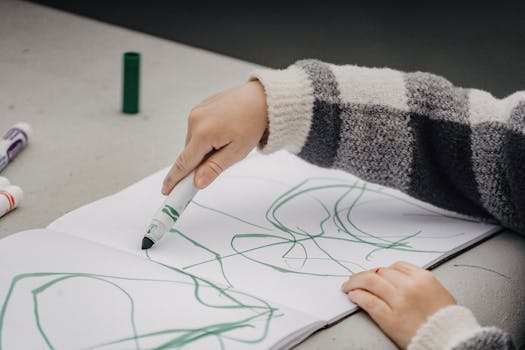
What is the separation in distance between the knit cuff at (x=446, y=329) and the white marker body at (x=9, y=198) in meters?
0.32

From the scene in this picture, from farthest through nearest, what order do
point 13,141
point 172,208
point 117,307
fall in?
1. point 13,141
2. point 172,208
3. point 117,307

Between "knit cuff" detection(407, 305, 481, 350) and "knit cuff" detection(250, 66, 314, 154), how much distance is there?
0.20 m

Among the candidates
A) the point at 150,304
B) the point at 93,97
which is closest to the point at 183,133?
the point at 93,97

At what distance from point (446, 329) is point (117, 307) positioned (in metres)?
0.20

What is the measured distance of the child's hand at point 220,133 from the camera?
579mm

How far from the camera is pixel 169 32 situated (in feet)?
3.50

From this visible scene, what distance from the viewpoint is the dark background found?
0.86 m

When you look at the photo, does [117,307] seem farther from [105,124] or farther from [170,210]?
[105,124]

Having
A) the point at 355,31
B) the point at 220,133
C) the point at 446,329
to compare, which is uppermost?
the point at 355,31

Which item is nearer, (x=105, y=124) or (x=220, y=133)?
(x=220, y=133)

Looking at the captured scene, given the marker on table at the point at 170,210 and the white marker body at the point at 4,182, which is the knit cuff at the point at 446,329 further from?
the white marker body at the point at 4,182

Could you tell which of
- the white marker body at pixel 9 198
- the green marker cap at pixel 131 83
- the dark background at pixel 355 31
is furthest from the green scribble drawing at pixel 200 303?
the dark background at pixel 355 31

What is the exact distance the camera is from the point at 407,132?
63cm

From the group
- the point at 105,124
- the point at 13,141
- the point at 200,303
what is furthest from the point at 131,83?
the point at 200,303
